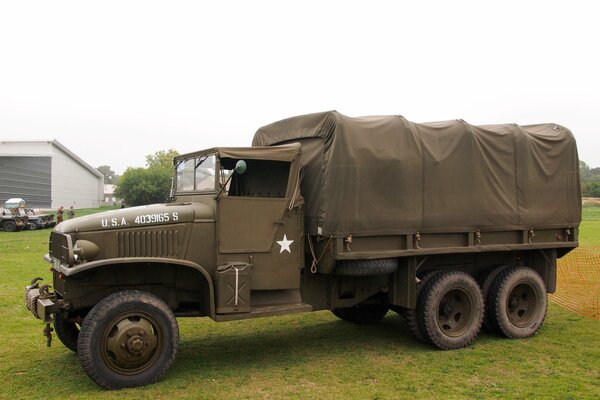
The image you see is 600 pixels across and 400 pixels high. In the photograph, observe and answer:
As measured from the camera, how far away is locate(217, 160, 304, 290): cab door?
6.42 m

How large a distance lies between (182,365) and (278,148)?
2.75 meters

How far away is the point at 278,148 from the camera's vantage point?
6.77 m

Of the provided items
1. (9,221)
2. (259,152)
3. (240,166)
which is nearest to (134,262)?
(240,166)

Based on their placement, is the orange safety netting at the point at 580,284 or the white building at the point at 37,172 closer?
the orange safety netting at the point at 580,284

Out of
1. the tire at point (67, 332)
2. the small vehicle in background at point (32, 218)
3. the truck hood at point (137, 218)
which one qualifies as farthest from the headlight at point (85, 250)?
the small vehicle in background at point (32, 218)

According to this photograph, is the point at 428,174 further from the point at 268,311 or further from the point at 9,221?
the point at 9,221

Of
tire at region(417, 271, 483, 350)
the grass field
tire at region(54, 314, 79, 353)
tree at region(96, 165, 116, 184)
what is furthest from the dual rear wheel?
tree at region(96, 165, 116, 184)

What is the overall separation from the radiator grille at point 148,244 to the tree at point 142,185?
190 ft

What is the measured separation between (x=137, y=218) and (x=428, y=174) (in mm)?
3645

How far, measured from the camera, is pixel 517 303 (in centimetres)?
830

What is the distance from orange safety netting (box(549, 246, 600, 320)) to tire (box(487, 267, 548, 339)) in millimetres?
1476

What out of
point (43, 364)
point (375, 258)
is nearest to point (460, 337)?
point (375, 258)

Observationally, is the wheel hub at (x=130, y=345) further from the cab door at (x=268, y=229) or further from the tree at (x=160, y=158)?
the tree at (x=160, y=158)

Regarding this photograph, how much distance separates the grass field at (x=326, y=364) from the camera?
568 cm
